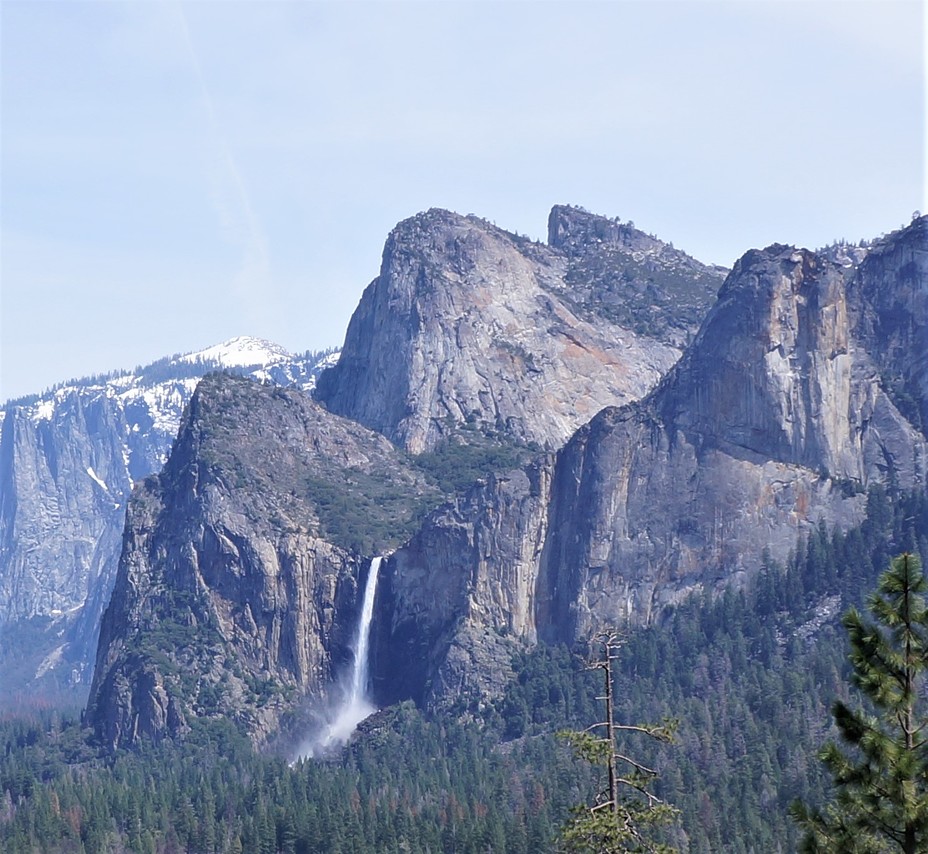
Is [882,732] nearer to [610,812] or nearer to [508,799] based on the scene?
[610,812]

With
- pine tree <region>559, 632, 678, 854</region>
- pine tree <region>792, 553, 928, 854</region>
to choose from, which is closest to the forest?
pine tree <region>559, 632, 678, 854</region>

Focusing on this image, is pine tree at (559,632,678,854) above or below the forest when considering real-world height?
above

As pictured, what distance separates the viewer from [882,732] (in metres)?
48.2

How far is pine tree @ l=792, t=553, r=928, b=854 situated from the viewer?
4772cm

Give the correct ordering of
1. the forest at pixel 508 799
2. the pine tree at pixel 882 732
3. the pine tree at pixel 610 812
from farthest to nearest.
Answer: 1. the forest at pixel 508 799
2. the pine tree at pixel 610 812
3. the pine tree at pixel 882 732

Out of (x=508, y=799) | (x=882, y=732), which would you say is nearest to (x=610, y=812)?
(x=882, y=732)

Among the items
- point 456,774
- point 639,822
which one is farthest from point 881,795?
point 456,774

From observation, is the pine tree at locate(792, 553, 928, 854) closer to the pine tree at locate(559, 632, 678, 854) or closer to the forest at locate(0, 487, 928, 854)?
the pine tree at locate(559, 632, 678, 854)

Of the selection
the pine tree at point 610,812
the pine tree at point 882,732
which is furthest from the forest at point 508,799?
the pine tree at point 882,732

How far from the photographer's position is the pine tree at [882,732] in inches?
1879

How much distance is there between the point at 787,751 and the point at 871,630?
121450mm

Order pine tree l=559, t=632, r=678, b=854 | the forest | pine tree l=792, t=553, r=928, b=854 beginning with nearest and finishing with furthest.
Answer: pine tree l=792, t=553, r=928, b=854 < pine tree l=559, t=632, r=678, b=854 < the forest

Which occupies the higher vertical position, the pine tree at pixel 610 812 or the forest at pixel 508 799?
the pine tree at pixel 610 812

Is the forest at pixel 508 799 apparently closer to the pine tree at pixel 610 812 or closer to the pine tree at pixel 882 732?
the pine tree at pixel 610 812
